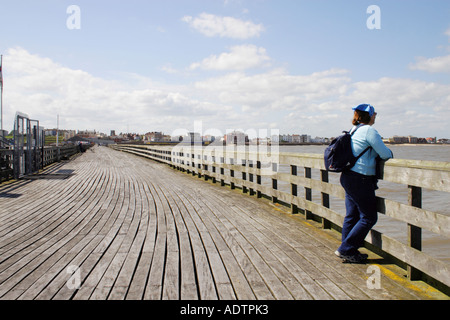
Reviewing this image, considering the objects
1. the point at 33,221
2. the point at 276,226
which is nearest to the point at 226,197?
the point at 276,226

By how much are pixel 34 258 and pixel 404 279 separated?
13.1 ft

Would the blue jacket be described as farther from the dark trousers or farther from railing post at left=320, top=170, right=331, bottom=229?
railing post at left=320, top=170, right=331, bottom=229

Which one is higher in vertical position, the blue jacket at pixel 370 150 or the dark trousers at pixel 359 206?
the blue jacket at pixel 370 150

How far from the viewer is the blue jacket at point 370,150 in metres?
3.67

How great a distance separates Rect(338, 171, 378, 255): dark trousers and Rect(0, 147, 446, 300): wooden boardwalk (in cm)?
27

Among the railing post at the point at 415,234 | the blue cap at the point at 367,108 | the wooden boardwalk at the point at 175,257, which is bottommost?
the wooden boardwalk at the point at 175,257

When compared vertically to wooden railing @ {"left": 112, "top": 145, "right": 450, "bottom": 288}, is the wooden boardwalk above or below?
below

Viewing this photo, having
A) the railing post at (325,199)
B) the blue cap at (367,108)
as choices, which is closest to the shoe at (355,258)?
the railing post at (325,199)

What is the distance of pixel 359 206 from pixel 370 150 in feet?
2.05

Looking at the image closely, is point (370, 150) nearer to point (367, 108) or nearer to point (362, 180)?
point (362, 180)

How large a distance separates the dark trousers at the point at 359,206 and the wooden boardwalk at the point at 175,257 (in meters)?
0.27

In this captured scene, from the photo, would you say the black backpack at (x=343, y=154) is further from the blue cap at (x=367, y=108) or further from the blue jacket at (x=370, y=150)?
the blue cap at (x=367, y=108)

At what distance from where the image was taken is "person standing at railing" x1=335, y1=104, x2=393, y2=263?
371 cm

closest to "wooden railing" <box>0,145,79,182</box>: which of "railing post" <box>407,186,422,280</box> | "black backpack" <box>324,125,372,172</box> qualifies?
"black backpack" <box>324,125,372,172</box>
